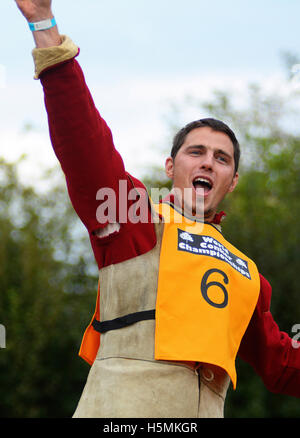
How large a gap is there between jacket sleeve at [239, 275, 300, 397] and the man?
0.28m

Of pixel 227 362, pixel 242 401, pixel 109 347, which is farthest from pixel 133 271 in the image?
pixel 242 401

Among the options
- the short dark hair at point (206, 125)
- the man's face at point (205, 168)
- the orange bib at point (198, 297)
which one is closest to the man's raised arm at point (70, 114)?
the orange bib at point (198, 297)

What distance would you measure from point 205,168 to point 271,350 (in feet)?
3.04

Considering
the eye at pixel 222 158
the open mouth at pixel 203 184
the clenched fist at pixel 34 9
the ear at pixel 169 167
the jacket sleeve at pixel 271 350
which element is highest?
the clenched fist at pixel 34 9

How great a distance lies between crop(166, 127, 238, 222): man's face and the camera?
2.67m

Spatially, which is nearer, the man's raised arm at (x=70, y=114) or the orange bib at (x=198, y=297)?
the man's raised arm at (x=70, y=114)

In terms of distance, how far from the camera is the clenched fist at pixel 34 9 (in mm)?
1918

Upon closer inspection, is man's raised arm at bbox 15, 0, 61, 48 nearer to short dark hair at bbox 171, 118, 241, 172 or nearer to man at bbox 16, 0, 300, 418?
man at bbox 16, 0, 300, 418

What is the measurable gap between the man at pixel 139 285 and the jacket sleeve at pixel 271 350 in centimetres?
28

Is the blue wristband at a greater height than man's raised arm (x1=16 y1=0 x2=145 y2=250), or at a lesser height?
greater
